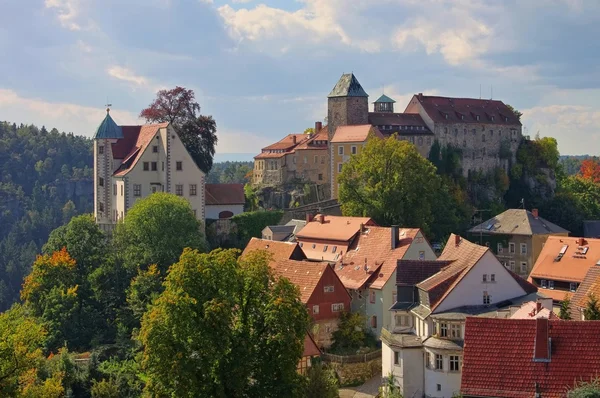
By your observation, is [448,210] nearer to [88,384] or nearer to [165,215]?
[165,215]

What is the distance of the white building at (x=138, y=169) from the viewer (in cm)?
7338

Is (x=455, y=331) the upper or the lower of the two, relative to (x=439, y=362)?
upper

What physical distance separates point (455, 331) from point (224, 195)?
36764 mm

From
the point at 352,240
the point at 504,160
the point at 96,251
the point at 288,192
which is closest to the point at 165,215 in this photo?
the point at 96,251

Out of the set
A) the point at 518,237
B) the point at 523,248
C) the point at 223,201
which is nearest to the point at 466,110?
the point at 518,237

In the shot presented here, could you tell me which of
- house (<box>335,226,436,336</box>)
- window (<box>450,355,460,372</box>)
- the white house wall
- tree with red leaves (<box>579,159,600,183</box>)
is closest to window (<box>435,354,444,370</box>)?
window (<box>450,355,460,372</box>)

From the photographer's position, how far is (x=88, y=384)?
170 feet

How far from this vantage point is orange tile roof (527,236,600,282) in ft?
203

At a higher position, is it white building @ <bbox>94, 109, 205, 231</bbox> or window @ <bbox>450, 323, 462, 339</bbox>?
white building @ <bbox>94, 109, 205, 231</bbox>

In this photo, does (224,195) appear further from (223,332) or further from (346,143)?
(223,332)

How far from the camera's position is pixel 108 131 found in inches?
3012

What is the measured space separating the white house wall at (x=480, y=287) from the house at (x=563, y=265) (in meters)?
12.7

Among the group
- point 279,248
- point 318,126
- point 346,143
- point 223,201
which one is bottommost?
point 279,248

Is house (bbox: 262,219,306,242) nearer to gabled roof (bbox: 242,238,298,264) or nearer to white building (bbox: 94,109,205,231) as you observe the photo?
white building (bbox: 94,109,205,231)
